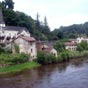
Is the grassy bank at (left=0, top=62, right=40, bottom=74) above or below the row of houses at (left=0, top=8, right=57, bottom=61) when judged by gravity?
below

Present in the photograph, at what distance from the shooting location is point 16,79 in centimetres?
3462

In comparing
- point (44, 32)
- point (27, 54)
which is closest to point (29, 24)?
point (44, 32)

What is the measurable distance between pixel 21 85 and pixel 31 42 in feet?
63.7

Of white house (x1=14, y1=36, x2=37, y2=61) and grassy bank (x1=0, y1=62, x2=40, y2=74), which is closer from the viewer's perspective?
grassy bank (x1=0, y1=62, x2=40, y2=74)

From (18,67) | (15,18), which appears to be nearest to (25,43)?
(18,67)

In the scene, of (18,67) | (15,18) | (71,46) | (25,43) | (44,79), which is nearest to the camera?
(44,79)

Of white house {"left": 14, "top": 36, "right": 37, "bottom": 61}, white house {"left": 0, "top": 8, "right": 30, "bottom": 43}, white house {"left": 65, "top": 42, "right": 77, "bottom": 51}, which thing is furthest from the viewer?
white house {"left": 65, "top": 42, "right": 77, "bottom": 51}

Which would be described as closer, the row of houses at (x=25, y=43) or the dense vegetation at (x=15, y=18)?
the row of houses at (x=25, y=43)

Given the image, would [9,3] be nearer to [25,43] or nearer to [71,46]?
[71,46]

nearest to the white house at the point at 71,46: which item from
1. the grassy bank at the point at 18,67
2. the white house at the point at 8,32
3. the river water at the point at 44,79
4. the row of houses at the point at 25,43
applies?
the white house at the point at 8,32

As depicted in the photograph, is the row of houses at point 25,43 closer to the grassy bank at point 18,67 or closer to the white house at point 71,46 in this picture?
the grassy bank at point 18,67

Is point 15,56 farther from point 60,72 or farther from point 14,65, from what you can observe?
point 60,72

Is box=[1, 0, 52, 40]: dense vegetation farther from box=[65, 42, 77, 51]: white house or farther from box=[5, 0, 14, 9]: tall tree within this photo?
box=[65, 42, 77, 51]: white house

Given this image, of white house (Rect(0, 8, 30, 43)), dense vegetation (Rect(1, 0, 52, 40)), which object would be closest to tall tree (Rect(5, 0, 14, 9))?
dense vegetation (Rect(1, 0, 52, 40))
